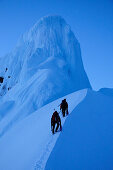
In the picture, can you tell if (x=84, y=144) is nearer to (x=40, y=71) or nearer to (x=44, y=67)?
(x=40, y=71)

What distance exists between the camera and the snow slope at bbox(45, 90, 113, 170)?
5.93 m

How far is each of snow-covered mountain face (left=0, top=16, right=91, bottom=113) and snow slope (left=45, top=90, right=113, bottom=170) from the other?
1266 cm

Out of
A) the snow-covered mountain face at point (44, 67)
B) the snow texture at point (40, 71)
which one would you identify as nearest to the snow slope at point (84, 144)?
the snow texture at point (40, 71)

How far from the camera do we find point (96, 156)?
6.38 meters

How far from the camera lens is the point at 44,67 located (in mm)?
28469

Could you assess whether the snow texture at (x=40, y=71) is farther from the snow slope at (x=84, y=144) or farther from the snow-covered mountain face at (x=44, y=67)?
the snow slope at (x=84, y=144)

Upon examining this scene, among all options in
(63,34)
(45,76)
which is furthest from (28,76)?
(63,34)

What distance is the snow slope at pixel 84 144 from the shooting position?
593 cm

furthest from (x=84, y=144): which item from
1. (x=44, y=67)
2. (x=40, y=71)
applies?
(x=44, y=67)

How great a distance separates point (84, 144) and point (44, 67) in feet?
73.5

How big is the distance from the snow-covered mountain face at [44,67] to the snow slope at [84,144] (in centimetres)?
1266

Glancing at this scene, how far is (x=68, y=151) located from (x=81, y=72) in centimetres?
2696

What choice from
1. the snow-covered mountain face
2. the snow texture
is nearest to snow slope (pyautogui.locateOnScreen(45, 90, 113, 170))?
the snow texture

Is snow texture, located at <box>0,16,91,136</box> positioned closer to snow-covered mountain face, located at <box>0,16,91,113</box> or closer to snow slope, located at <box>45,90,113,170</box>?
snow-covered mountain face, located at <box>0,16,91,113</box>
